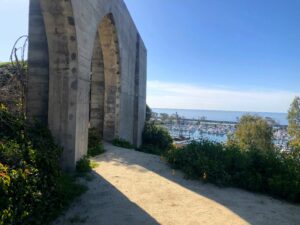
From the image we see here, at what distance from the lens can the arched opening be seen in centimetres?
989

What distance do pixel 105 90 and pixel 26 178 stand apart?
6857 millimetres

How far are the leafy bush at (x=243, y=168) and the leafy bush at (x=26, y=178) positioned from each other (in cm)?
243

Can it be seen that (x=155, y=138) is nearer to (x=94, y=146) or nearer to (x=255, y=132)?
(x=94, y=146)

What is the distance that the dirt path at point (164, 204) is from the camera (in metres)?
3.89

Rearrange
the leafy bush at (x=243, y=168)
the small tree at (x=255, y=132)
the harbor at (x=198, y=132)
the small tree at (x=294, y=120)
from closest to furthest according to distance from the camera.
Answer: the leafy bush at (x=243, y=168) → the harbor at (x=198, y=132) → the small tree at (x=255, y=132) → the small tree at (x=294, y=120)

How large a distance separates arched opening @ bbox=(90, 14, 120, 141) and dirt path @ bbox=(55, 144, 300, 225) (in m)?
4.01

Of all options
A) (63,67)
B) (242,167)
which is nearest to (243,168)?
(242,167)

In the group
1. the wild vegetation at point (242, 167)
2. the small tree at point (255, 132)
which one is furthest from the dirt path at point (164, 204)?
the small tree at point (255, 132)

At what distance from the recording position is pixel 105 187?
5.02m

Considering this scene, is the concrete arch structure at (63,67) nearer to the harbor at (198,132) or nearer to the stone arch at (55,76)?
the stone arch at (55,76)

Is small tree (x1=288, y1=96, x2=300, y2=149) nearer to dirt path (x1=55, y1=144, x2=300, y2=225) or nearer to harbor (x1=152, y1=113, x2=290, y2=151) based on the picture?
harbor (x1=152, y1=113, x2=290, y2=151)

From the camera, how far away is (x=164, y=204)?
14.5 ft

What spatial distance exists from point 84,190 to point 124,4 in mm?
7524

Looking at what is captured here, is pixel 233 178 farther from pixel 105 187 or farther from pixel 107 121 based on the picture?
pixel 107 121
